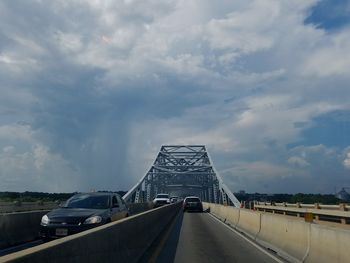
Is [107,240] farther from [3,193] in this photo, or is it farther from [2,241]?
[3,193]

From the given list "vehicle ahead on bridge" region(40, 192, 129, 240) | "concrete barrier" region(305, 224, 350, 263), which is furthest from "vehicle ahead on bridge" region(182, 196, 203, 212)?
"concrete barrier" region(305, 224, 350, 263)

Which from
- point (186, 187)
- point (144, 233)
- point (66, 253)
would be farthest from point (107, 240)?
point (186, 187)

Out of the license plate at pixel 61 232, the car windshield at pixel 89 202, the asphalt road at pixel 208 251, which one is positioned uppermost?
the car windshield at pixel 89 202

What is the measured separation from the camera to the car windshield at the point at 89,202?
1579cm

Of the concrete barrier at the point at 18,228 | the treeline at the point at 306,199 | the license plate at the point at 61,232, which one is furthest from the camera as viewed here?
the treeline at the point at 306,199

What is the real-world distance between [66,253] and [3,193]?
66.2 m

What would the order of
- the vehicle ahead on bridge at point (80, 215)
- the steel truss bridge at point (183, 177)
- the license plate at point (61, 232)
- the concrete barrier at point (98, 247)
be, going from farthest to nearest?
the steel truss bridge at point (183, 177) < the vehicle ahead on bridge at point (80, 215) < the license plate at point (61, 232) < the concrete barrier at point (98, 247)

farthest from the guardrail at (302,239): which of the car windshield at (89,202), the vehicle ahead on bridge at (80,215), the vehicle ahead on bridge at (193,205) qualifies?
the vehicle ahead on bridge at (193,205)

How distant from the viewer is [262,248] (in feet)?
51.8

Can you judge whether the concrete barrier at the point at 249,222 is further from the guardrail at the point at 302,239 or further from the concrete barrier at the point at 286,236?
the concrete barrier at the point at 286,236

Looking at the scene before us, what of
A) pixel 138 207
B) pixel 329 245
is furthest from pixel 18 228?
pixel 138 207

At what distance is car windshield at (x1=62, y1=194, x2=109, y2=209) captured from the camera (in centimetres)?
1579

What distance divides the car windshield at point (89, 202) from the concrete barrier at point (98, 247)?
193cm

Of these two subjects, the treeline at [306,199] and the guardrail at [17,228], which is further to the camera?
the treeline at [306,199]
